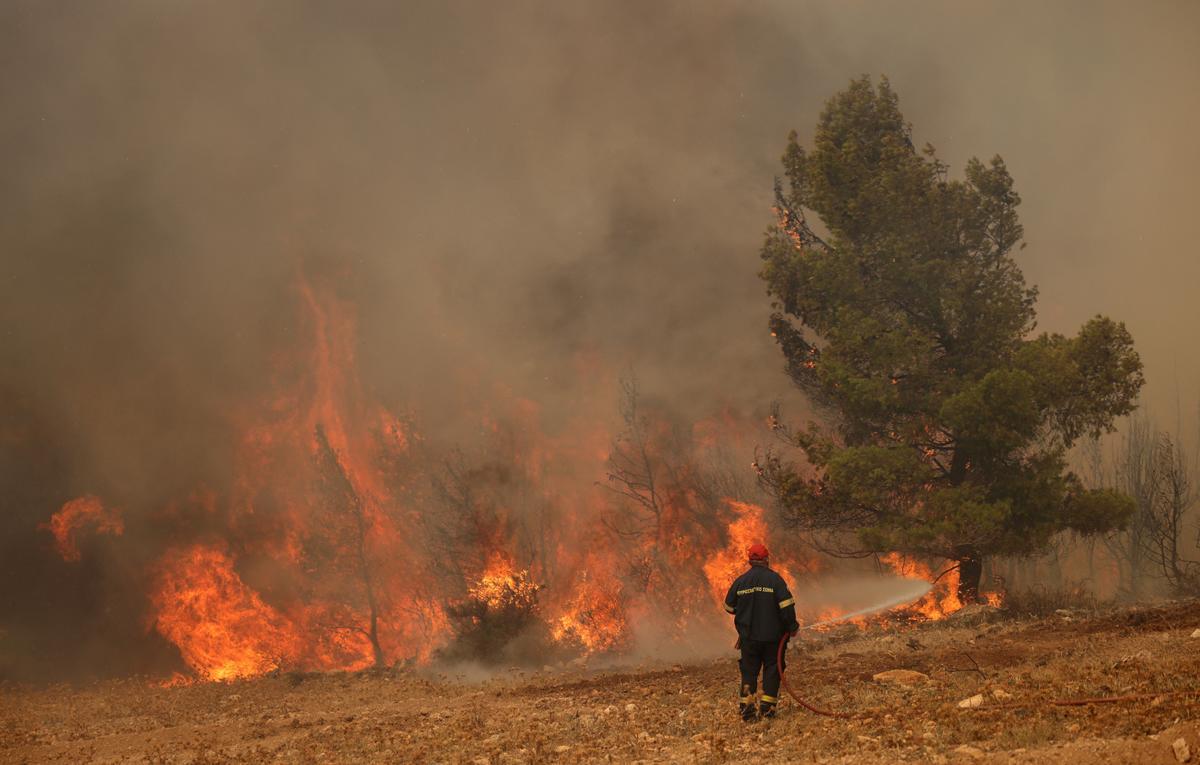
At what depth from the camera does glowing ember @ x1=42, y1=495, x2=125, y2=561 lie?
3195cm

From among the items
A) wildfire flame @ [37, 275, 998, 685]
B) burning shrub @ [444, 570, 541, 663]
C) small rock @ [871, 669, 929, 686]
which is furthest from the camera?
wildfire flame @ [37, 275, 998, 685]

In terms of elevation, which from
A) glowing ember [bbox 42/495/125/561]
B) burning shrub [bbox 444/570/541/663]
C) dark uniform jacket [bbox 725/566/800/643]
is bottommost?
burning shrub [bbox 444/570/541/663]

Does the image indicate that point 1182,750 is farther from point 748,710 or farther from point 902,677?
point 902,677

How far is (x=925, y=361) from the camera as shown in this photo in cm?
1973

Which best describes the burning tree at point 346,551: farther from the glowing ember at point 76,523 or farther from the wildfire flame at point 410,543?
the glowing ember at point 76,523

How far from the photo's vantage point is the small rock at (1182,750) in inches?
233

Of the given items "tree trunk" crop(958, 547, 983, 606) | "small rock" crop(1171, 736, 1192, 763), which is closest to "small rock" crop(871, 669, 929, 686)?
"small rock" crop(1171, 736, 1192, 763)

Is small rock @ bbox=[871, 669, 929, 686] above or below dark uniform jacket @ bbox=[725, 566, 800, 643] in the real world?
below

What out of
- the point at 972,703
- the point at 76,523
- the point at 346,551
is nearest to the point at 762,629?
the point at 972,703

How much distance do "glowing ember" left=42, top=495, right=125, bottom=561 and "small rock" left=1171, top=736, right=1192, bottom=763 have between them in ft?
111

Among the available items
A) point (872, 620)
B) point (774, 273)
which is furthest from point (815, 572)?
point (774, 273)

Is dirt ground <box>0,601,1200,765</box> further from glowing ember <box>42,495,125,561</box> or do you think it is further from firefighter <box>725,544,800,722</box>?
glowing ember <box>42,495,125,561</box>

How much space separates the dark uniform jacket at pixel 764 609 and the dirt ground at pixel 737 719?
97 centimetres

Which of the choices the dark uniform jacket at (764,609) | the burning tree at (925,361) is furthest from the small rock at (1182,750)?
the burning tree at (925,361)
